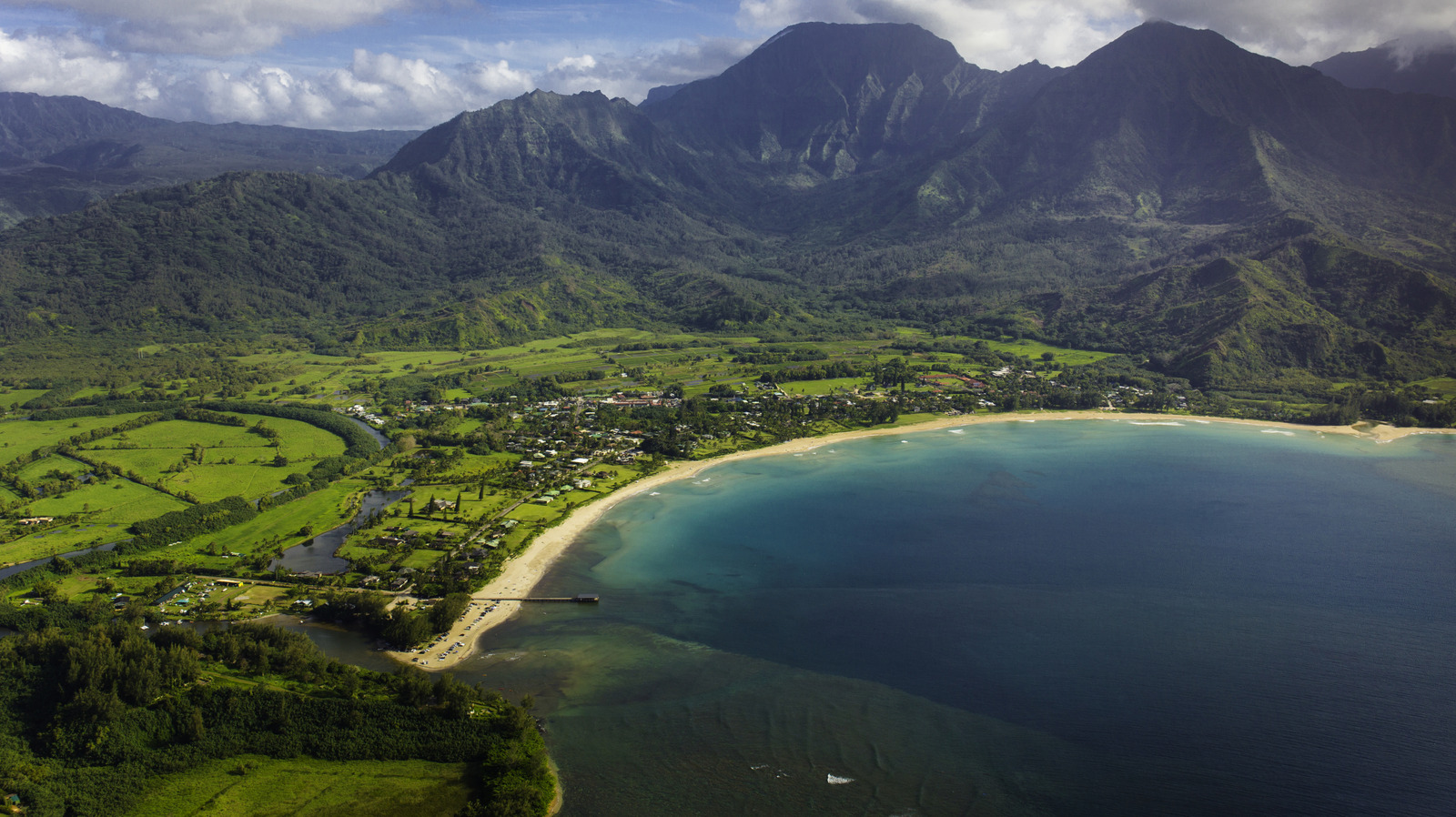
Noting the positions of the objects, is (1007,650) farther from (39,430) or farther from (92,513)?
(39,430)

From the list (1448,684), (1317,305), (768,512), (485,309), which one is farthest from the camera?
(485,309)

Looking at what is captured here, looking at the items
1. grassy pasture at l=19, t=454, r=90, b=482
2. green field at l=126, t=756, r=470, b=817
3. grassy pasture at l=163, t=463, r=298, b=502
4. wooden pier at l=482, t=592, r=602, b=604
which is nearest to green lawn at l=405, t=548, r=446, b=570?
wooden pier at l=482, t=592, r=602, b=604

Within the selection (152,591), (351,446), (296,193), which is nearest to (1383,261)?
(351,446)

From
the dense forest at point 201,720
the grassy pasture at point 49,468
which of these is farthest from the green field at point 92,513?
the dense forest at point 201,720

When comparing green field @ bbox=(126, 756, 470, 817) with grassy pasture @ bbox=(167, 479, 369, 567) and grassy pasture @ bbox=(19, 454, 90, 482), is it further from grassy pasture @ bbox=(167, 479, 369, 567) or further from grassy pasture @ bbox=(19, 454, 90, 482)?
grassy pasture @ bbox=(19, 454, 90, 482)

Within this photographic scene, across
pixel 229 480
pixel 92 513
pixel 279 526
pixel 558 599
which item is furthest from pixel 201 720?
pixel 229 480

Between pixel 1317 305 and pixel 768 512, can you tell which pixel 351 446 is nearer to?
pixel 768 512

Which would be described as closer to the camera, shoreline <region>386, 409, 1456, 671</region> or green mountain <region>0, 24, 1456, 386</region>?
shoreline <region>386, 409, 1456, 671</region>
